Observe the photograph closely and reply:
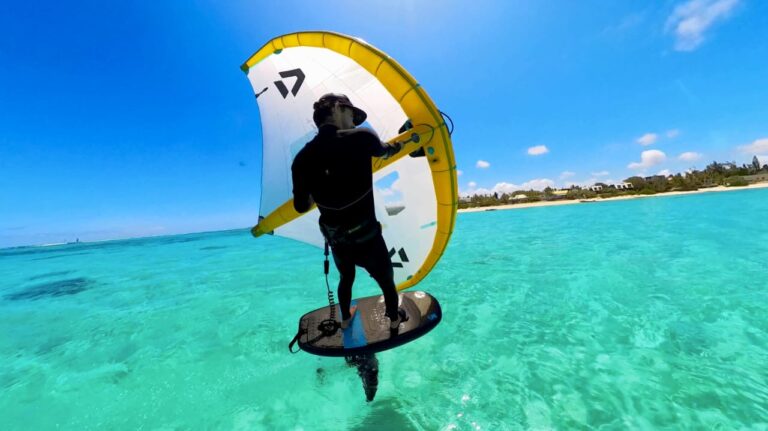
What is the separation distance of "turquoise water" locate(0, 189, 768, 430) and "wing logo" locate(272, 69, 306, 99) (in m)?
4.96

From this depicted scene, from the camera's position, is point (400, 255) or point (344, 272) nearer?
point (344, 272)

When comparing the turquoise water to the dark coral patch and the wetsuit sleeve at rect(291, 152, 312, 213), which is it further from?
the dark coral patch

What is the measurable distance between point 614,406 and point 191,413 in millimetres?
6205

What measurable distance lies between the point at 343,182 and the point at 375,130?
5.88ft

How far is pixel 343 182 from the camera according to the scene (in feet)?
10.3

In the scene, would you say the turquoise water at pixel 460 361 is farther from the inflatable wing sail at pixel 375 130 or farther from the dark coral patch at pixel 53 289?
the dark coral patch at pixel 53 289

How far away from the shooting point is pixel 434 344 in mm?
6156

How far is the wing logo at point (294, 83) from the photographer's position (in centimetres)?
475

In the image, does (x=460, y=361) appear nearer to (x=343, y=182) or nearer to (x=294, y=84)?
(x=343, y=182)

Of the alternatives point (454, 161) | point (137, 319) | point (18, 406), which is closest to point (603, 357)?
point (454, 161)

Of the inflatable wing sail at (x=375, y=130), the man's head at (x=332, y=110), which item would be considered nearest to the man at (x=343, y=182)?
the man's head at (x=332, y=110)

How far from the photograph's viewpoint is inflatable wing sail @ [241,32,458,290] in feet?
12.7

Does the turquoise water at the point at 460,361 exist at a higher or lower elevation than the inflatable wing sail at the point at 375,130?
lower

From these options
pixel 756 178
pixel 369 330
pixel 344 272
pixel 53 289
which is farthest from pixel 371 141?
pixel 756 178
